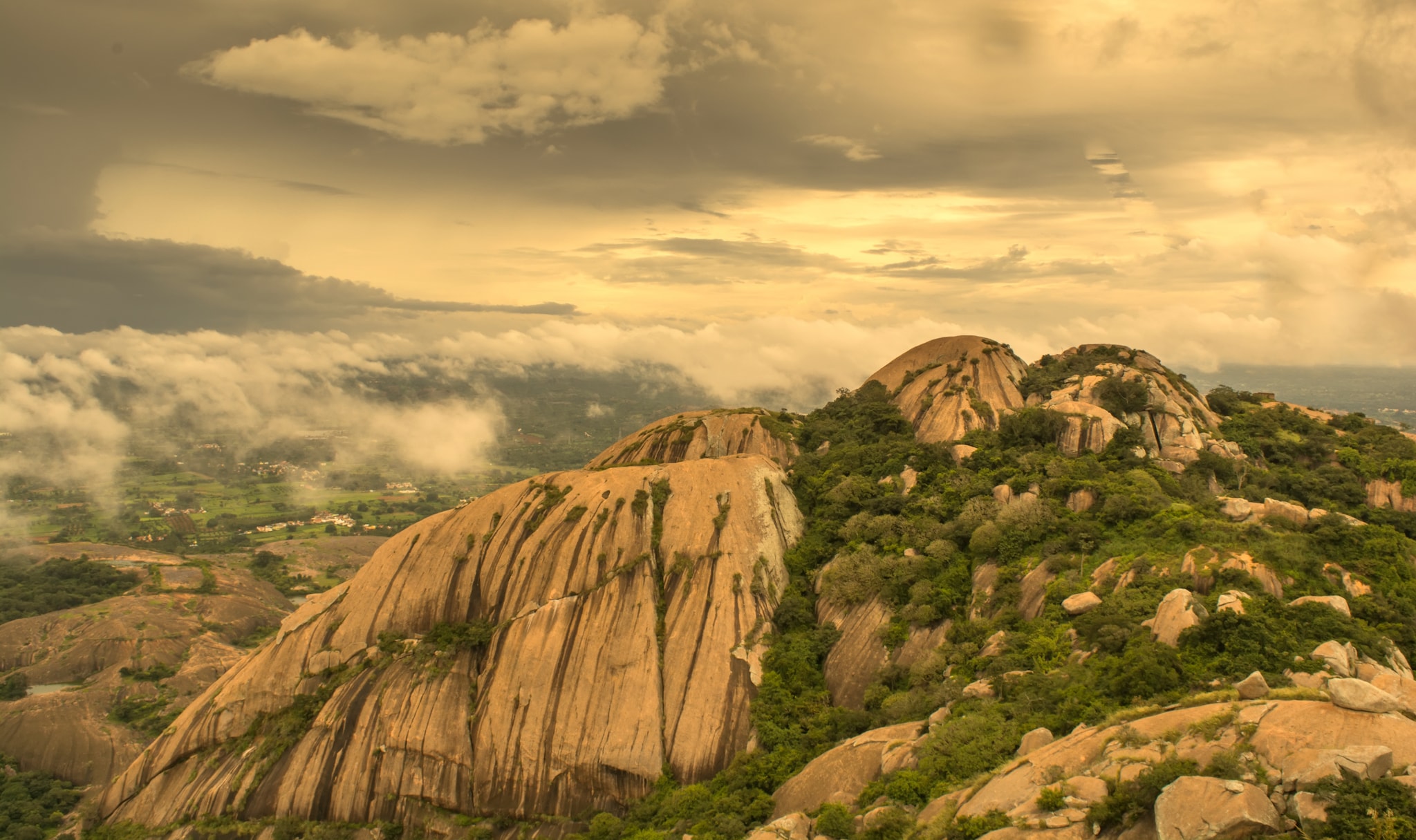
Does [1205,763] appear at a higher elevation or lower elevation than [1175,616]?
lower

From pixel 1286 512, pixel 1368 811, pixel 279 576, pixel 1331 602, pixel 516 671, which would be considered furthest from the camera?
pixel 279 576

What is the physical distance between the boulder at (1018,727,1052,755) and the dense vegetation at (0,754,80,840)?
294 ft

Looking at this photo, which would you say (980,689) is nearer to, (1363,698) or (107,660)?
(1363,698)

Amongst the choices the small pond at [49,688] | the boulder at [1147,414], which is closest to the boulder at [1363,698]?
the boulder at [1147,414]

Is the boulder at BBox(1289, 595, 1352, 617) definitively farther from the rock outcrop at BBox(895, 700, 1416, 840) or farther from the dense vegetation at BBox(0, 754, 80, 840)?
the dense vegetation at BBox(0, 754, 80, 840)

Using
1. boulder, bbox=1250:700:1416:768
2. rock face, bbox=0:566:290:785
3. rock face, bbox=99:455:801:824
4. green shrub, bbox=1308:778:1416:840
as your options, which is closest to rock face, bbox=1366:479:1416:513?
rock face, bbox=99:455:801:824

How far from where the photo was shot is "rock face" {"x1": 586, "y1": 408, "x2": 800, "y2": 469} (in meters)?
67.2

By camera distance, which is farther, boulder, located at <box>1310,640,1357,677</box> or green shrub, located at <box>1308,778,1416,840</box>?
boulder, located at <box>1310,640,1357,677</box>

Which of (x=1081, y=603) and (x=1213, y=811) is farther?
(x=1081, y=603)

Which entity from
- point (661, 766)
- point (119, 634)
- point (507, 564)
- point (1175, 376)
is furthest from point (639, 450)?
point (119, 634)

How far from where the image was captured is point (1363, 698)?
1927cm

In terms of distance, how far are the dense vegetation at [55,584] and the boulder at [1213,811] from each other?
558 feet

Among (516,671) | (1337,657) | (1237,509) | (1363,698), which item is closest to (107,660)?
(516,671)

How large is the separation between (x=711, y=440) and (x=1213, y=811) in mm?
52315
